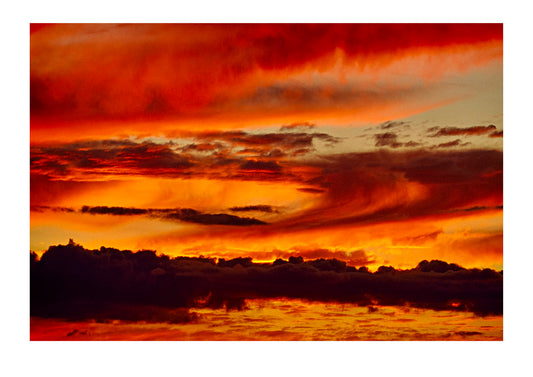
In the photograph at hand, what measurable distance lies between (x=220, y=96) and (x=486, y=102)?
6.70 ft

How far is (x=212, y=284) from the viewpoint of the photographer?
5.25 m

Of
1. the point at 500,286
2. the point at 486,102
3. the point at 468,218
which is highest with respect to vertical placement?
the point at 486,102

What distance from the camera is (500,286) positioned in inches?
206

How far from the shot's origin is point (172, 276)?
5.25 m

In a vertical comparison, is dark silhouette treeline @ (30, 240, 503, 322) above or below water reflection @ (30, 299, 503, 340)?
above

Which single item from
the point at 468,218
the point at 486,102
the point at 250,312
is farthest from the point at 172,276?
the point at 486,102

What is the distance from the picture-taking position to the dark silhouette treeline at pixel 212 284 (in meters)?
5.23

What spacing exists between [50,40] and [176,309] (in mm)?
2303

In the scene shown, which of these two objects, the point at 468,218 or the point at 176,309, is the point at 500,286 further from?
the point at 176,309

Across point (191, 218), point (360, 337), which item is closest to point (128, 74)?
point (191, 218)

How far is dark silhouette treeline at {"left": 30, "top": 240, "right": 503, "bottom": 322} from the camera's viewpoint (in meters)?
5.23

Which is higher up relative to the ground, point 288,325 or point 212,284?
point 212,284

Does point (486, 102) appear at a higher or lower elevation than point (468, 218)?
higher

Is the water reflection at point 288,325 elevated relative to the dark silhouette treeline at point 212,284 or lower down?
lower down
